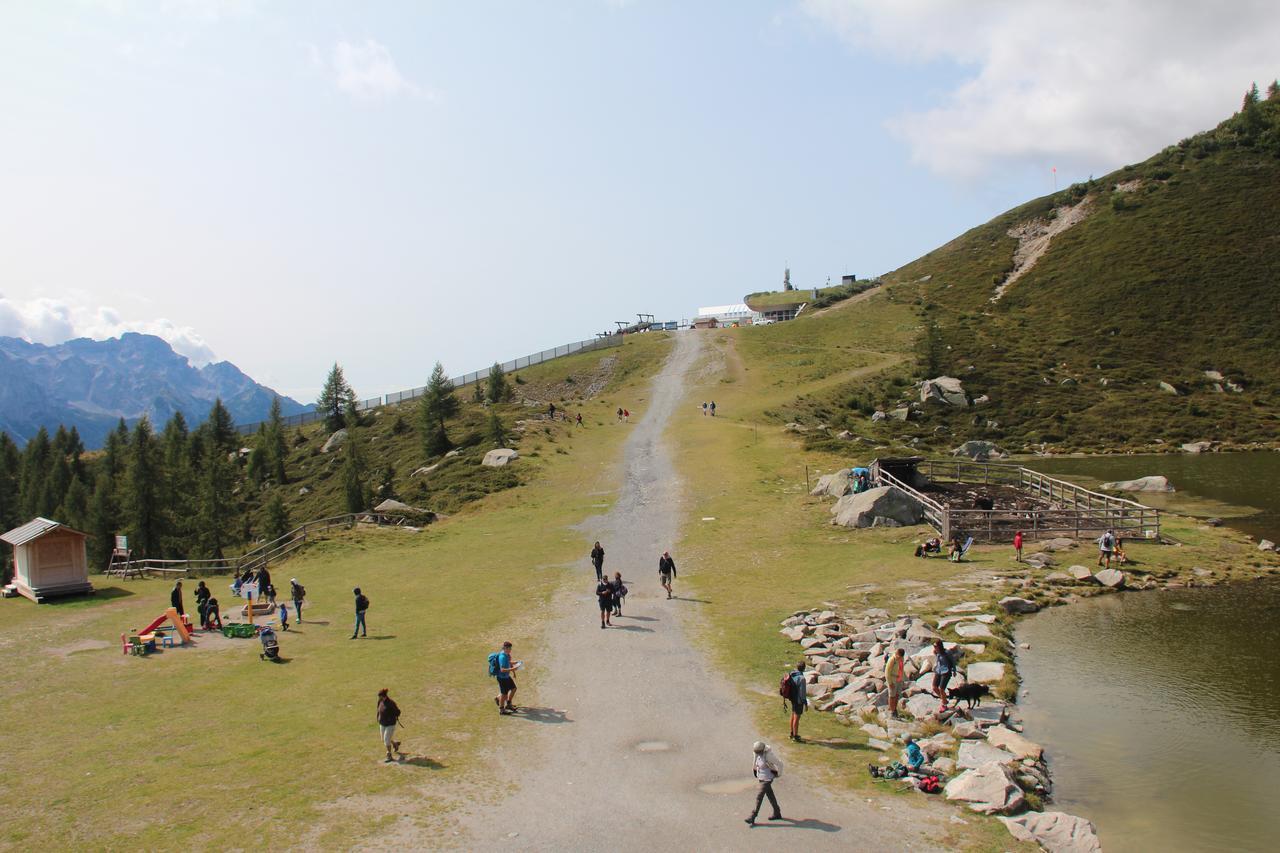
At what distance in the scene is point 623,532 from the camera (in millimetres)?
45906

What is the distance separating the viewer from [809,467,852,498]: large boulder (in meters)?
48.8

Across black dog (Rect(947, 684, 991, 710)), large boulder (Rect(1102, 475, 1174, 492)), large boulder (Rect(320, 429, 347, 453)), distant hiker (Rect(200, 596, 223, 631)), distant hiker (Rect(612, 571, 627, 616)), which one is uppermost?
large boulder (Rect(320, 429, 347, 453))

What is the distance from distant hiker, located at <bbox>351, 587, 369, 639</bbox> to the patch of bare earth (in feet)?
414

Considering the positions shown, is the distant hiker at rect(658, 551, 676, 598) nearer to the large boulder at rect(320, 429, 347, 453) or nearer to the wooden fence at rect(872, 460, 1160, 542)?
the wooden fence at rect(872, 460, 1160, 542)

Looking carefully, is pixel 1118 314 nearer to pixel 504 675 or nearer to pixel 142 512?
pixel 504 675

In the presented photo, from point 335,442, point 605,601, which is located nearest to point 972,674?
point 605,601

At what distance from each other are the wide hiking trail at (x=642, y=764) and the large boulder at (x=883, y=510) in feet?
49.0

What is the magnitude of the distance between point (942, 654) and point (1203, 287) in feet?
395

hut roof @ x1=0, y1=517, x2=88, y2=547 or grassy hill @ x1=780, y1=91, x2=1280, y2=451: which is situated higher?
grassy hill @ x1=780, y1=91, x2=1280, y2=451

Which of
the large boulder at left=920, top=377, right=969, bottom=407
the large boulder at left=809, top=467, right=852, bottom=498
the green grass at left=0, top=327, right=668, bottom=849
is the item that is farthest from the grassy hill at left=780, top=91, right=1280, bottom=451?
the green grass at left=0, top=327, right=668, bottom=849

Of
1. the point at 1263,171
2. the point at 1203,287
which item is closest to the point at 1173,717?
the point at 1203,287

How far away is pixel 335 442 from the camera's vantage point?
108062 mm

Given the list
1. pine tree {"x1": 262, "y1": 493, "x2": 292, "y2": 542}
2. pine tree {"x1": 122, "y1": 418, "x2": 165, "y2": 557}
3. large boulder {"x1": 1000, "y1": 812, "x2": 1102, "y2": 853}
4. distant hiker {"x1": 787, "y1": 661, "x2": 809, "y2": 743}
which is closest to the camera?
large boulder {"x1": 1000, "y1": 812, "x2": 1102, "y2": 853}

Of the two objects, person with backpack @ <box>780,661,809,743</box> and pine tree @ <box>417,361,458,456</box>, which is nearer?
person with backpack @ <box>780,661,809,743</box>
